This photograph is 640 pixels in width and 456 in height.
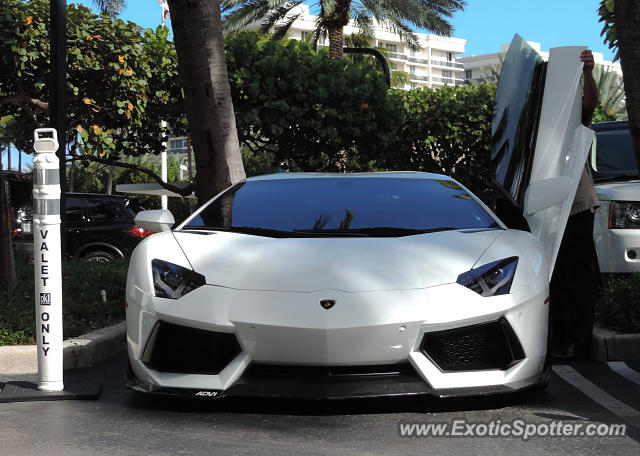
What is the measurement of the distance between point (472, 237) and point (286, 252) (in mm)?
967

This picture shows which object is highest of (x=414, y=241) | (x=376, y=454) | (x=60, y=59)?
(x=60, y=59)

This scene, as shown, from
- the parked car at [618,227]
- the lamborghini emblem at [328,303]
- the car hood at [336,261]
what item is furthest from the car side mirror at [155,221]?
the parked car at [618,227]

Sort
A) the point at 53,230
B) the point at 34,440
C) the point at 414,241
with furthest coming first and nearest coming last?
the point at 53,230 < the point at 414,241 < the point at 34,440

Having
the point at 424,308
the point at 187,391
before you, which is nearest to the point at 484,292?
the point at 424,308

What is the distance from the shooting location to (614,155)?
8648mm

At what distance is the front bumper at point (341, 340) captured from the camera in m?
3.79

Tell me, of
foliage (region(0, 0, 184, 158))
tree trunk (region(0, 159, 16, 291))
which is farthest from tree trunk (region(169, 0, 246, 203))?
foliage (region(0, 0, 184, 158))

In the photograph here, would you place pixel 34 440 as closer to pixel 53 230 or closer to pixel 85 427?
pixel 85 427

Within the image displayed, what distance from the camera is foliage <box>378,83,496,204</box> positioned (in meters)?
20.6

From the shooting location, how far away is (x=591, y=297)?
564 cm

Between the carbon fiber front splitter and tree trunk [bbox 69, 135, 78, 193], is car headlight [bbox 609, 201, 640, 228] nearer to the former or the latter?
the carbon fiber front splitter

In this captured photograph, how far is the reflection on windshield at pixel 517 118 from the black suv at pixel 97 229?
10.1 metres

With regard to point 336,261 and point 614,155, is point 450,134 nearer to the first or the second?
point 614,155
